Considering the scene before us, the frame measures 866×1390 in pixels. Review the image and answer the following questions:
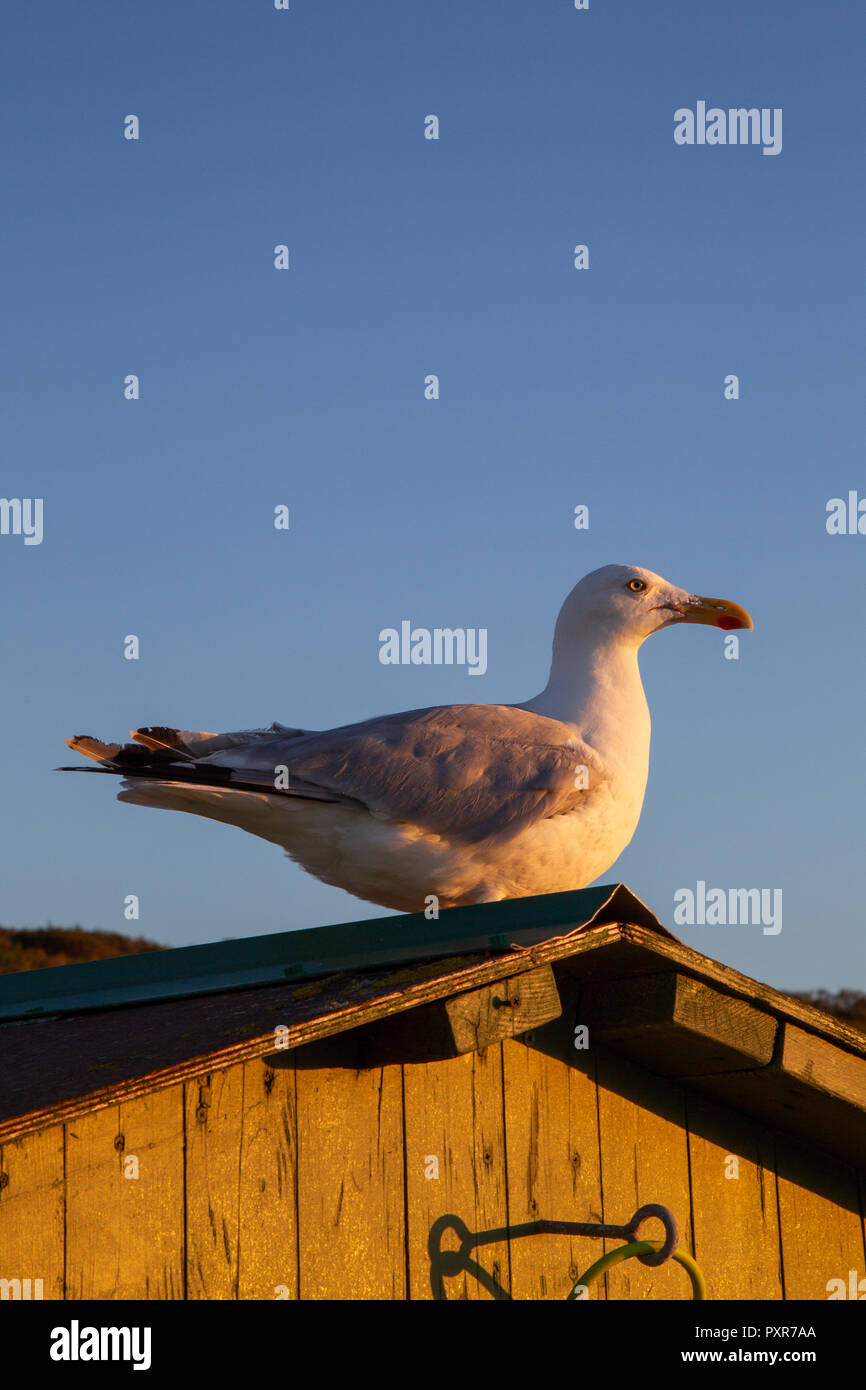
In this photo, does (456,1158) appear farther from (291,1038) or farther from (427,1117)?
(291,1038)

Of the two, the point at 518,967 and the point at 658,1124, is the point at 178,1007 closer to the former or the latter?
the point at 518,967

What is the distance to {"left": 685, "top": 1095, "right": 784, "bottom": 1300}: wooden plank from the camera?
5.12 metres

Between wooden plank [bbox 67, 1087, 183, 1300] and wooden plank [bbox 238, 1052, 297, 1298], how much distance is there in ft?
0.71

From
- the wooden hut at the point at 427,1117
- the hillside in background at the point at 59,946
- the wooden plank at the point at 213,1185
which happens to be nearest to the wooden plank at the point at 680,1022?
the wooden hut at the point at 427,1117

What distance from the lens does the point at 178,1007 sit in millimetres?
4754

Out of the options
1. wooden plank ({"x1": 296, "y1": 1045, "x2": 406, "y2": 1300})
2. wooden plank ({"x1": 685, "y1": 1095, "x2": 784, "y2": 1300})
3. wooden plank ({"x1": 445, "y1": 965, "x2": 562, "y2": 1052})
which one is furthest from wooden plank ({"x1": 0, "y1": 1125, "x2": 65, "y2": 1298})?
wooden plank ({"x1": 685, "y1": 1095, "x2": 784, "y2": 1300})

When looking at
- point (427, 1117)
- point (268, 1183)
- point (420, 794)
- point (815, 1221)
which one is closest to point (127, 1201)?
point (268, 1183)

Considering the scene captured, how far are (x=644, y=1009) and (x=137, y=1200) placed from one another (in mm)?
1625

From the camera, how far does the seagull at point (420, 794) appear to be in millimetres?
5594

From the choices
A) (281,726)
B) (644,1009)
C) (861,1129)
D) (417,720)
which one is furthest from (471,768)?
(861,1129)

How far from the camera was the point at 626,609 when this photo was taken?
642 centimetres

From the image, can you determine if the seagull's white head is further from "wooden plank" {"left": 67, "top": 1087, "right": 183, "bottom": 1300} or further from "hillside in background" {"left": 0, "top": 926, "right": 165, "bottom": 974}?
"hillside in background" {"left": 0, "top": 926, "right": 165, "bottom": 974}

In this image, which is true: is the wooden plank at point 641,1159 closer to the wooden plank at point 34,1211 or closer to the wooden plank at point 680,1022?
the wooden plank at point 680,1022
